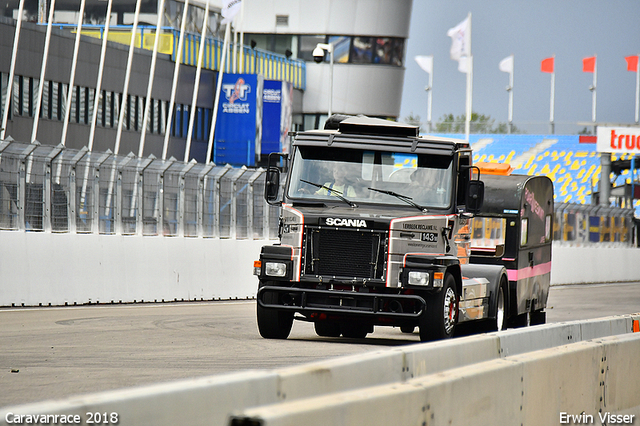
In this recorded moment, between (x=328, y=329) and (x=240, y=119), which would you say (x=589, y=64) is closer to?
(x=240, y=119)

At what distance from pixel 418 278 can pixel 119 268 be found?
8.71 meters

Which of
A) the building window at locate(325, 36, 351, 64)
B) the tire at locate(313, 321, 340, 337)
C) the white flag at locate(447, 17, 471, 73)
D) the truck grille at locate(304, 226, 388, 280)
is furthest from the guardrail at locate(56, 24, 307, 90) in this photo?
the truck grille at locate(304, 226, 388, 280)

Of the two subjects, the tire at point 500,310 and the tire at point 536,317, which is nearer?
the tire at point 500,310

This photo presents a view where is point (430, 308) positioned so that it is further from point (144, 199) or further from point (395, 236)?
point (144, 199)

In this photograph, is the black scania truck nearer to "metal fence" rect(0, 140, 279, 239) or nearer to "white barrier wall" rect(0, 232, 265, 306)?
"white barrier wall" rect(0, 232, 265, 306)

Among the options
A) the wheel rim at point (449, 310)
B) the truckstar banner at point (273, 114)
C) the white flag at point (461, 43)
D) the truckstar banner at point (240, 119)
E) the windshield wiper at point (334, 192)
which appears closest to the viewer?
the wheel rim at point (449, 310)

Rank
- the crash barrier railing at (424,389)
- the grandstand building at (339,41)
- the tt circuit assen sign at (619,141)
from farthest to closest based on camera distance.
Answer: the grandstand building at (339,41), the tt circuit assen sign at (619,141), the crash barrier railing at (424,389)

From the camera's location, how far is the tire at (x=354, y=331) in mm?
15195

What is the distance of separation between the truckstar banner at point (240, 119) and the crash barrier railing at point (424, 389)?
49.4 meters

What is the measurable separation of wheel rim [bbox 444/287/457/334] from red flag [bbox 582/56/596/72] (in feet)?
253

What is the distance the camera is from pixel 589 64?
285 ft

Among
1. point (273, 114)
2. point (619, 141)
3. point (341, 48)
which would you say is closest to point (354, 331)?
point (273, 114)

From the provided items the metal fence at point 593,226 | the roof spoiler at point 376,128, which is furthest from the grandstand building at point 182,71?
the roof spoiler at point 376,128

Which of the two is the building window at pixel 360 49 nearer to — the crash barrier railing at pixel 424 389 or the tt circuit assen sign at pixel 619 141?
the tt circuit assen sign at pixel 619 141
